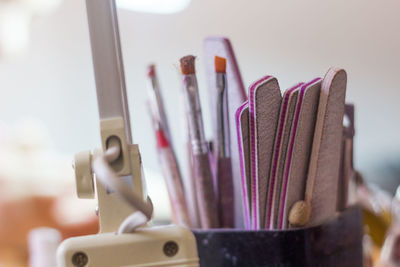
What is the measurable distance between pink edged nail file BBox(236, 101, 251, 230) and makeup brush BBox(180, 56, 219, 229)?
40 mm

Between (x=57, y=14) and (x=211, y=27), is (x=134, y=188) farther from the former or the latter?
(x=57, y=14)

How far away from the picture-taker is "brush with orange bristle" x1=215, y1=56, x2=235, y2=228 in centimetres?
36

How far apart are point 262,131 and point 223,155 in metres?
0.07

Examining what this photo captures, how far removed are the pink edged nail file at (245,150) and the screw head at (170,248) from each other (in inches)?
3.0

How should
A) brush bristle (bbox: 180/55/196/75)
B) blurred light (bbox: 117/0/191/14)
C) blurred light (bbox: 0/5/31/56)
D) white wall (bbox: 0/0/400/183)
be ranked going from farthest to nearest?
blurred light (bbox: 0/5/31/56) < blurred light (bbox: 117/0/191/14) < white wall (bbox: 0/0/400/183) < brush bristle (bbox: 180/55/196/75)

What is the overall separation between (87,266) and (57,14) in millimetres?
846

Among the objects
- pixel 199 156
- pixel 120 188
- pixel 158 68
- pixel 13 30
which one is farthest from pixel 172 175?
pixel 13 30

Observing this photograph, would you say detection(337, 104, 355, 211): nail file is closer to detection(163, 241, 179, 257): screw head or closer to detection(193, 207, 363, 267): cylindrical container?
detection(193, 207, 363, 267): cylindrical container

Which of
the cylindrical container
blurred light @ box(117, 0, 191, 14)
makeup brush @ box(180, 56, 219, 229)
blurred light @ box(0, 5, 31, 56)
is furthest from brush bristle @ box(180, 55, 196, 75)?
blurred light @ box(0, 5, 31, 56)

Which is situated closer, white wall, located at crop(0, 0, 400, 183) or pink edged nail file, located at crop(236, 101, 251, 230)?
pink edged nail file, located at crop(236, 101, 251, 230)

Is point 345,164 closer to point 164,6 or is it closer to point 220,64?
point 220,64

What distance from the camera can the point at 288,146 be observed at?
312 mm

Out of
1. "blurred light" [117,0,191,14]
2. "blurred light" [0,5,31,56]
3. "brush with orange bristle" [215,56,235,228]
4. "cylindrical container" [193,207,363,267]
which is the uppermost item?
"blurred light" [0,5,31,56]

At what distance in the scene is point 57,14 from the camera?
1019 mm
